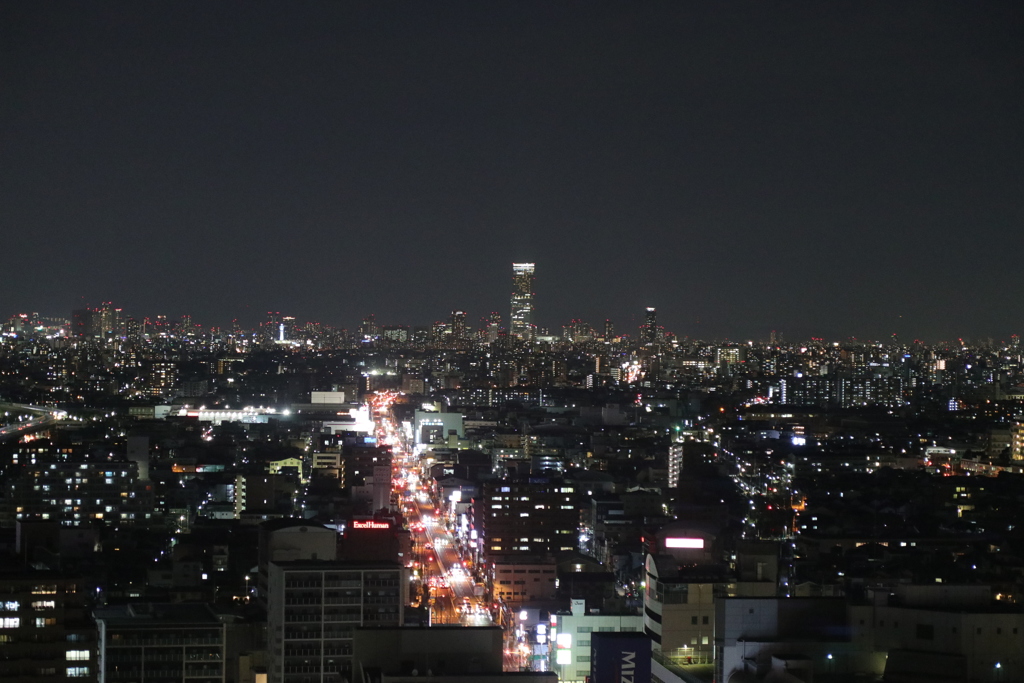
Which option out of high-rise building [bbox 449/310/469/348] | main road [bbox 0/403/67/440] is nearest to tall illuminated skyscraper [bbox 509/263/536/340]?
high-rise building [bbox 449/310/469/348]

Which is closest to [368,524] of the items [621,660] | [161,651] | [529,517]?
[529,517]

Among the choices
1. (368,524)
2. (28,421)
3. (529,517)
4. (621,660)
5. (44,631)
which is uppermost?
(621,660)

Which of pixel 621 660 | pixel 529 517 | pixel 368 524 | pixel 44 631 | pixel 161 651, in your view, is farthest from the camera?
pixel 529 517

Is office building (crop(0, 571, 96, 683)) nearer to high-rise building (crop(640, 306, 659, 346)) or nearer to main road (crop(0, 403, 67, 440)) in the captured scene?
main road (crop(0, 403, 67, 440))

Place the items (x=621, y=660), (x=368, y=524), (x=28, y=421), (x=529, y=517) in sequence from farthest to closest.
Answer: (x=28, y=421)
(x=529, y=517)
(x=368, y=524)
(x=621, y=660)

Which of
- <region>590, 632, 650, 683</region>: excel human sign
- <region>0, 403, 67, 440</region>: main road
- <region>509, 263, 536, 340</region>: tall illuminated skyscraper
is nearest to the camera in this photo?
<region>590, 632, 650, 683</region>: excel human sign

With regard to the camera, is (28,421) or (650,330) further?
(650,330)

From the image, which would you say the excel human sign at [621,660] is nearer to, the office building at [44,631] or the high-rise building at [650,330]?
the office building at [44,631]

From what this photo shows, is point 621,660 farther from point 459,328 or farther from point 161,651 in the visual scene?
point 459,328
